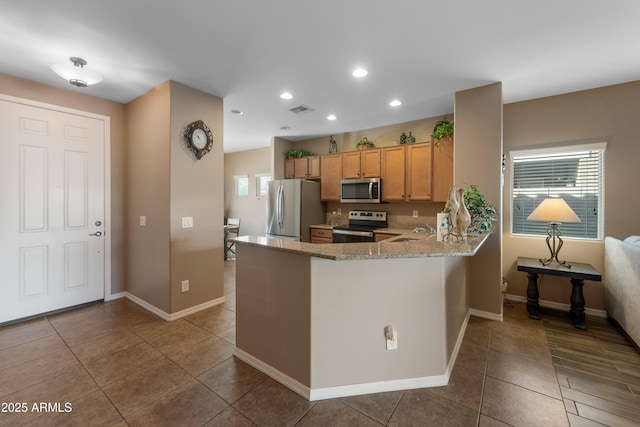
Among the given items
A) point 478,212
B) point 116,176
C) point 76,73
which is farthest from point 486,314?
point 116,176

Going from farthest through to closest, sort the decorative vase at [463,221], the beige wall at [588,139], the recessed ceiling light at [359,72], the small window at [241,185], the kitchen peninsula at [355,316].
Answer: the small window at [241,185]
the beige wall at [588,139]
the recessed ceiling light at [359,72]
the decorative vase at [463,221]
the kitchen peninsula at [355,316]

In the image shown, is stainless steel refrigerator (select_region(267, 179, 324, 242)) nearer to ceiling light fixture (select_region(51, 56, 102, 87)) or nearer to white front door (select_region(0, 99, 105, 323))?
white front door (select_region(0, 99, 105, 323))

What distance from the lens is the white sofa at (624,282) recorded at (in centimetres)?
238

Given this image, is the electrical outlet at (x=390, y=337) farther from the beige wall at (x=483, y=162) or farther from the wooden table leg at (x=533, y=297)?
the wooden table leg at (x=533, y=297)

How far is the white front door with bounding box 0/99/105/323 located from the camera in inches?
113

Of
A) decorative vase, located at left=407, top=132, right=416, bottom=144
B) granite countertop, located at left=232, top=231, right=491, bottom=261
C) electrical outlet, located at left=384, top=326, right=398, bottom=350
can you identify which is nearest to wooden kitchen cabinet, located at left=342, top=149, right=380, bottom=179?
decorative vase, located at left=407, top=132, right=416, bottom=144

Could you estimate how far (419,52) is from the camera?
2.40 m

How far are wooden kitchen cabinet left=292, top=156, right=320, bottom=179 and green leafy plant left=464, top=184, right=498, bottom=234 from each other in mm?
2876

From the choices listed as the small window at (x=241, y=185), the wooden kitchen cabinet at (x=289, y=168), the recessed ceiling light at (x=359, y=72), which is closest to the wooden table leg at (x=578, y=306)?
the recessed ceiling light at (x=359, y=72)

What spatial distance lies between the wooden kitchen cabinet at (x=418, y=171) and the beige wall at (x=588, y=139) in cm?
97

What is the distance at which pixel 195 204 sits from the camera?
126 inches

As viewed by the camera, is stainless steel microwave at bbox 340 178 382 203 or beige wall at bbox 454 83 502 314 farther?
stainless steel microwave at bbox 340 178 382 203

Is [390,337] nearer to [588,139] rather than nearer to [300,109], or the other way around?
[300,109]

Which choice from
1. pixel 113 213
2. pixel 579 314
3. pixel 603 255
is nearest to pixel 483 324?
pixel 579 314
